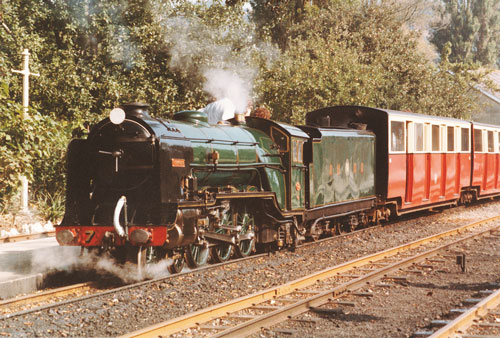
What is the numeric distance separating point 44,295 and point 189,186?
8.25ft

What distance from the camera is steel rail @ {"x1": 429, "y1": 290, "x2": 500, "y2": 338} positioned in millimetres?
5626

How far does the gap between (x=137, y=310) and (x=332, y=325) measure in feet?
7.11

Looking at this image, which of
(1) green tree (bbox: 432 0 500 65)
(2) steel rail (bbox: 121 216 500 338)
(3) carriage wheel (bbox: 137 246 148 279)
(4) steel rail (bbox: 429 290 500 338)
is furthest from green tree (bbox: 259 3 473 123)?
(1) green tree (bbox: 432 0 500 65)

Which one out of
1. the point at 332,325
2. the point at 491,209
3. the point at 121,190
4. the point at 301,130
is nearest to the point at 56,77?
the point at 301,130

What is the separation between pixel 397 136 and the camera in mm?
15227

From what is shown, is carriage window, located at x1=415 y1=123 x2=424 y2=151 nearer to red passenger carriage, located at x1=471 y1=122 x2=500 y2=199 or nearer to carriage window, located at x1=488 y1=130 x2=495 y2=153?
red passenger carriage, located at x1=471 y1=122 x2=500 y2=199

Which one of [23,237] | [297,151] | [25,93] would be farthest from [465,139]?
[23,237]

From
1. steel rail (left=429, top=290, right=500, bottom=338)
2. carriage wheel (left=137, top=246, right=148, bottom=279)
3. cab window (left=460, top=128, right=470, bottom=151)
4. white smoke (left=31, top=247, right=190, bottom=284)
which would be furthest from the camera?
cab window (left=460, top=128, right=470, bottom=151)

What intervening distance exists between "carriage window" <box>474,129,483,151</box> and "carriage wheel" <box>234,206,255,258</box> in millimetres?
12227

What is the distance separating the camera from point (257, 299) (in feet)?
23.7

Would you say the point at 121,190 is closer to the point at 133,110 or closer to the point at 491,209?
the point at 133,110

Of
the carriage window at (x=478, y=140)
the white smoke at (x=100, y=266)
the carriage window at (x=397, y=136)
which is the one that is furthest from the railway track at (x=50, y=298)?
the carriage window at (x=478, y=140)

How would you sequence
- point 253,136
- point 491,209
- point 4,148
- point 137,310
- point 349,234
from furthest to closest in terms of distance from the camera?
1. point 491,209
2. point 349,234
3. point 4,148
4. point 253,136
5. point 137,310

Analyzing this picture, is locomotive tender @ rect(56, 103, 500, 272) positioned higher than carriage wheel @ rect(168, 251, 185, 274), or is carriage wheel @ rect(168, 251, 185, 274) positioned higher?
locomotive tender @ rect(56, 103, 500, 272)
